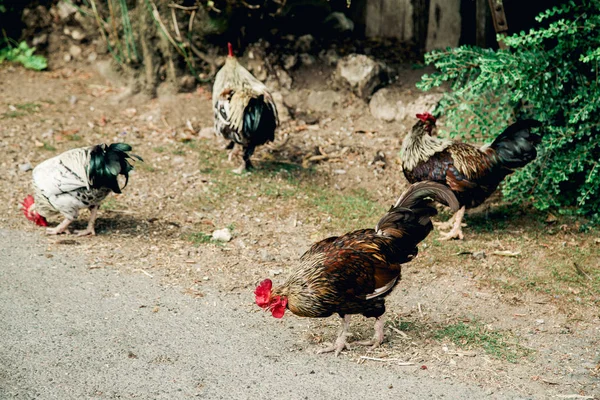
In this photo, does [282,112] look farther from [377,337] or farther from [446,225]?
[377,337]

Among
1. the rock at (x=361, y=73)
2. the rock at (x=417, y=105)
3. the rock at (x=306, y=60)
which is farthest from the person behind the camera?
the rock at (x=306, y=60)

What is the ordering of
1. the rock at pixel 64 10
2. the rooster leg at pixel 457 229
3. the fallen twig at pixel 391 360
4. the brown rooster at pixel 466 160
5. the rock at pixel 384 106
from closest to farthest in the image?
the fallen twig at pixel 391 360, the brown rooster at pixel 466 160, the rooster leg at pixel 457 229, the rock at pixel 384 106, the rock at pixel 64 10

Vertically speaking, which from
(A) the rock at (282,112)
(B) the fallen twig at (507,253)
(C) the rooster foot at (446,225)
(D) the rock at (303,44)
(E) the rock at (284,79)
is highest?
(D) the rock at (303,44)

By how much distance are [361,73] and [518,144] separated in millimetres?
3276

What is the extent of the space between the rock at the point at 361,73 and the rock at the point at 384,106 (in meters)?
0.16

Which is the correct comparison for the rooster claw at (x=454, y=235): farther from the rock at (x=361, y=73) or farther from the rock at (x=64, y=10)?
the rock at (x=64, y=10)

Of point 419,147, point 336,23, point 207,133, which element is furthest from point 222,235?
point 336,23

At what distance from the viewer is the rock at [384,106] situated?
9.30m

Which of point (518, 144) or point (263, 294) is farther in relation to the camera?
point (518, 144)

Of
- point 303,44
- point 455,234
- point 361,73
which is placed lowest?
point 455,234

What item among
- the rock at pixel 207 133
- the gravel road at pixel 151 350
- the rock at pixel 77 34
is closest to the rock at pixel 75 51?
the rock at pixel 77 34

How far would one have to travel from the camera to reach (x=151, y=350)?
16.5ft

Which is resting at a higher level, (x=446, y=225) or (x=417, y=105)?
(x=417, y=105)

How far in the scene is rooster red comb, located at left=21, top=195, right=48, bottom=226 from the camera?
6.89m
